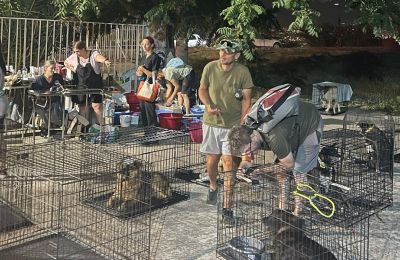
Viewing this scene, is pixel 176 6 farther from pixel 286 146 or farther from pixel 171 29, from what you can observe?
pixel 286 146

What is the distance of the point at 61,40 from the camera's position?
11773 millimetres

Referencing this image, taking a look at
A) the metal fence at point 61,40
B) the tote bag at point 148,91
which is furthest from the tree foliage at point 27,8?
the tote bag at point 148,91

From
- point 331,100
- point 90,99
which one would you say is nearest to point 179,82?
point 90,99

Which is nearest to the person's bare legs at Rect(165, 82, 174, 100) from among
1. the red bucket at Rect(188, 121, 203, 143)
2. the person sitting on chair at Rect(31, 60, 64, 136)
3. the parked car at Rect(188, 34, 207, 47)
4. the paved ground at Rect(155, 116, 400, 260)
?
the red bucket at Rect(188, 121, 203, 143)

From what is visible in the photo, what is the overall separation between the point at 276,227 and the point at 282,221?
0.29ft

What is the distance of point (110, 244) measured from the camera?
5191 millimetres

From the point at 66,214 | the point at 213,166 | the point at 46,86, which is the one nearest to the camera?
the point at 66,214

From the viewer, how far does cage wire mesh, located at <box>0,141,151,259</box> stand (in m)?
5.04

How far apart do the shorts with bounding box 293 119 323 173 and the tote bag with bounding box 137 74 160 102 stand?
4711 mm

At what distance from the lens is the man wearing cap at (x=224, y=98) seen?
20.7 feet

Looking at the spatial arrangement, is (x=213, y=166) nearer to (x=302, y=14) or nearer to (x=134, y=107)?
(x=302, y=14)

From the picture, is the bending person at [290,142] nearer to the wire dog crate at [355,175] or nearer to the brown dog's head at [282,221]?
the brown dog's head at [282,221]

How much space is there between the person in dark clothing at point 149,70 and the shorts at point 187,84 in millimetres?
1416

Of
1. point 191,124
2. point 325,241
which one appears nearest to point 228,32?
point 191,124
